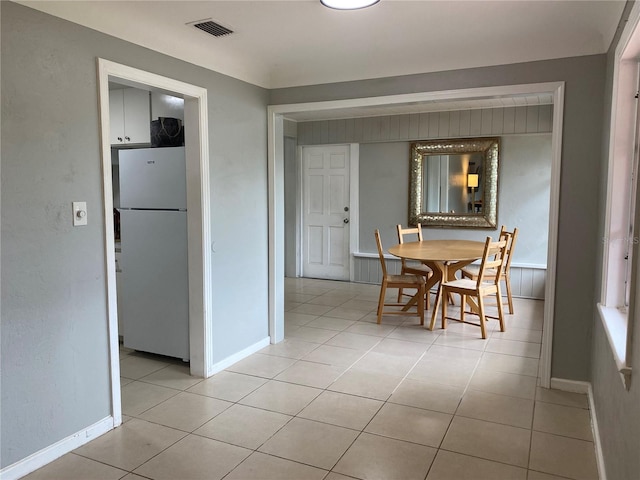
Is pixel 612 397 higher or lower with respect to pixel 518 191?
lower

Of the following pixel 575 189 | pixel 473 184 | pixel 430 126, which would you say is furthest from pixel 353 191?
pixel 575 189

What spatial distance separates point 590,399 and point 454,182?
11.8 feet

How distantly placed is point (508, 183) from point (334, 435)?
4284 mm

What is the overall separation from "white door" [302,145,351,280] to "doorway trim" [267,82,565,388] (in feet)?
8.97

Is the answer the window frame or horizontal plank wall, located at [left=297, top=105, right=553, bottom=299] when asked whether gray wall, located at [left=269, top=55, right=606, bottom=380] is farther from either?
horizontal plank wall, located at [left=297, top=105, right=553, bottom=299]

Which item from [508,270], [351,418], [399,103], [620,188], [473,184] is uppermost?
[399,103]

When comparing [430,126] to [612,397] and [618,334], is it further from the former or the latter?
[612,397]

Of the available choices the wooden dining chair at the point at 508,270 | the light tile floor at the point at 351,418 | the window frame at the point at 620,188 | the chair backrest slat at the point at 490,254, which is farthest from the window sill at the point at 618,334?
the wooden dining chair at the point at 508,270

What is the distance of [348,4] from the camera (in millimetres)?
2299

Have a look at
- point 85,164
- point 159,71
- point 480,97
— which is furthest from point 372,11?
point 85,164

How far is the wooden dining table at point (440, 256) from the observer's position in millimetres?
4363

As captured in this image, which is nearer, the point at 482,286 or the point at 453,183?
the point at 482,286

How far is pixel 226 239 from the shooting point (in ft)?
11.5

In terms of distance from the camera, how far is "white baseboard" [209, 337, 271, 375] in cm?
347
